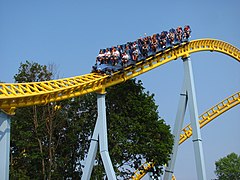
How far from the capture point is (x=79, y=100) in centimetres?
1884

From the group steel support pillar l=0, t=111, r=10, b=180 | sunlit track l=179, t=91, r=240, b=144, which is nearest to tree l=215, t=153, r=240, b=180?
sunlit track l=179, t=91, r=240, b=144

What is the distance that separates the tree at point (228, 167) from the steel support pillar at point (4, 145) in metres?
32.7

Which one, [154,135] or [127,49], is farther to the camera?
[154,135]

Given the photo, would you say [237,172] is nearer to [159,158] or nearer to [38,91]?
[159,158]

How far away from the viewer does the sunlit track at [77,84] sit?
34.7 feet

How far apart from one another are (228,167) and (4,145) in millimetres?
33295

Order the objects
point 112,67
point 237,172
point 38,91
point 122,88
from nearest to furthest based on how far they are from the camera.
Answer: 1. point 38,91
2. point 112,67
3. point 122,88
4. point 237,172

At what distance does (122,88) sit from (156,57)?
228 cm

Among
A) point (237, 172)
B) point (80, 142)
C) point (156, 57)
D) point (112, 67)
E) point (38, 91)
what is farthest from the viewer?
point (237, 172)

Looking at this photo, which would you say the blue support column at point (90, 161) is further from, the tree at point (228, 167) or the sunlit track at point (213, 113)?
the tree at point (228, 167)

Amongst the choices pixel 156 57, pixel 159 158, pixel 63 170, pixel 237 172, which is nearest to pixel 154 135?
pixel 159 158

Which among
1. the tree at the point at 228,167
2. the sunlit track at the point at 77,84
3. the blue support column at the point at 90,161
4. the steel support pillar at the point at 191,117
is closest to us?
the sunlit track at the point at 77,84

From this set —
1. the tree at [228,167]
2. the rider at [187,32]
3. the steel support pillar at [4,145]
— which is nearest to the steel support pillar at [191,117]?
the rider at [187,32]

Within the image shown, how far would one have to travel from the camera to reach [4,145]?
10.2m
